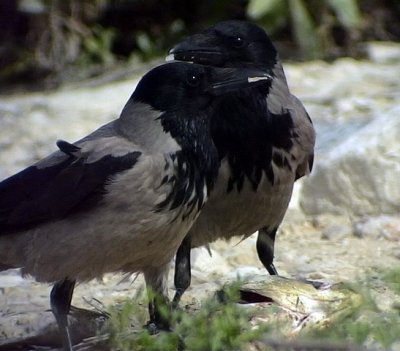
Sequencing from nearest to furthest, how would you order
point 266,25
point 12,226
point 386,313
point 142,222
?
point 386,313
point 142,222
point 12,226
point 266,25

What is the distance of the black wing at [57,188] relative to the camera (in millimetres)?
4840

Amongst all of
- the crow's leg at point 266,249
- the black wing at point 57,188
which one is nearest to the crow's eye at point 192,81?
the black wing at point 57,188

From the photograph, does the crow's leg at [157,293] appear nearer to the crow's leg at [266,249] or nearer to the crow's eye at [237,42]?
the crow's leg at [266,249]

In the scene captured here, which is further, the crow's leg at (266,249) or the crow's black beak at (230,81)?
the crow's leg at (266,249)

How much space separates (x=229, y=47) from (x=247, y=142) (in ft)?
1.43

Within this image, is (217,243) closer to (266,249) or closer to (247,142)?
(266,249)

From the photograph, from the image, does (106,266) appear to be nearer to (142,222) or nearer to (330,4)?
(142,222)

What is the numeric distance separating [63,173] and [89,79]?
671cm

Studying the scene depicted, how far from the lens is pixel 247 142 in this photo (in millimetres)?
5371

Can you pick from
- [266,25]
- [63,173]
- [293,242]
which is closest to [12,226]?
[63,173]

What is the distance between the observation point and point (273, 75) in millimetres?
5566

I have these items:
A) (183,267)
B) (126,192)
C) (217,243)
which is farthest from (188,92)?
(217,243)

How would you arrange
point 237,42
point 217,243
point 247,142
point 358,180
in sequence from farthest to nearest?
point 358,180 → point 217,243 → point 237,42 → point 247,142

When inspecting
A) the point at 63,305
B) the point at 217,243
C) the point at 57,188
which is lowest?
the point at 217,243
